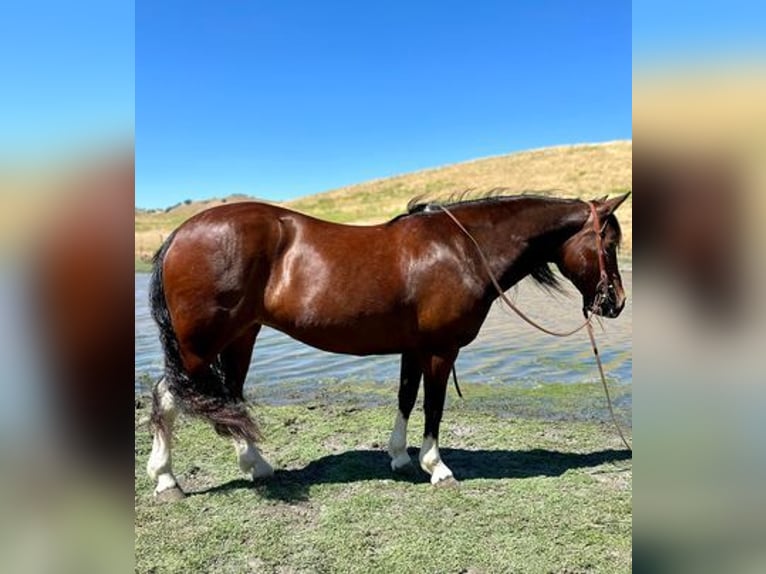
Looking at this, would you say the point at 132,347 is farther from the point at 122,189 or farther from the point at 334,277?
the point at 334,277

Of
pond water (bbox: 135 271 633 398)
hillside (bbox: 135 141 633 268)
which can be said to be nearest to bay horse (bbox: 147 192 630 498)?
pond water (bbox: 135 271 633 398)

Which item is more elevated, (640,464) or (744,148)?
(744,148)

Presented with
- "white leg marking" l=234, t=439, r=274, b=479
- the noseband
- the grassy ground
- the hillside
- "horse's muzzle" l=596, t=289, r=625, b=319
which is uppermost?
the hillside

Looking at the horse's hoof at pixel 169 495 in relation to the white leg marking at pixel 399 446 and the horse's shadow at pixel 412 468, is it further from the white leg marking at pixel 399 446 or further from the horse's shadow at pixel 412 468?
the white leg marking at pixel 399 446

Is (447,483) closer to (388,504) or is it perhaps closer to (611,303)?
(388,504)

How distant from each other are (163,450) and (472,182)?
4700 centimetres

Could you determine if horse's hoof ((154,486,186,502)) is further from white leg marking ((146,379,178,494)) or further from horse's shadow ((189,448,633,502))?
horse's shadow ((189,448,633,502))

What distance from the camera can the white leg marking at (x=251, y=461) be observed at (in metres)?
4.16

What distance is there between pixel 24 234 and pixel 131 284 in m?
0.24

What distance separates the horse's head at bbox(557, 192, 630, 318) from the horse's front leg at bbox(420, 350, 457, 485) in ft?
3.72

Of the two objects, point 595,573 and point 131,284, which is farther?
point 595,573

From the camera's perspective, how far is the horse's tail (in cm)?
384

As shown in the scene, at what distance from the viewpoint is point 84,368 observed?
3.78 feet

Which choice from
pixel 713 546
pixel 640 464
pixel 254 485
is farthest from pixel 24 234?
pixel 254 485
